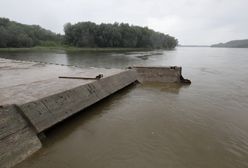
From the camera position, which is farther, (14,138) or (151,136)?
(151,136)

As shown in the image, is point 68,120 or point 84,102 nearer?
point 68,120

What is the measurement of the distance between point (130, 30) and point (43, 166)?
3103 inches

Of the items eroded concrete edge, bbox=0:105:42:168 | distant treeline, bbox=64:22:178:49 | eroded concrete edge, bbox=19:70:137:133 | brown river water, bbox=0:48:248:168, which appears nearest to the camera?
→ eroded concrete edge, bbox=0:105:42:168

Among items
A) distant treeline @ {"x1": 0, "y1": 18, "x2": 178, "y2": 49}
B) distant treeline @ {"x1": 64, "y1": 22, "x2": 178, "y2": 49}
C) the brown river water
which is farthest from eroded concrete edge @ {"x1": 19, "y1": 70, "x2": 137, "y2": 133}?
distant treeline @ {"x1": 64, "y1": 22, "x2": 178, "y2": 49}

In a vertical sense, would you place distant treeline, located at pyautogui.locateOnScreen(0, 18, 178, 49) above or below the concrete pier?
above

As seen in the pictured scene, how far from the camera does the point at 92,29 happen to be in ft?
239

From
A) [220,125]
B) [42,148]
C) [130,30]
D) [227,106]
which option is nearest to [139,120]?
[220,125]

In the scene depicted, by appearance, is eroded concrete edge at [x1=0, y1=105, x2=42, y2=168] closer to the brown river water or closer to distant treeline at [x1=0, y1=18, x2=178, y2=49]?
the brown river water

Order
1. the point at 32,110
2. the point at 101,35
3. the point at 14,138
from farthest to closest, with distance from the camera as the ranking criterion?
1. the point at 101,35
2. the point at 32,110
3. the point at 14,138

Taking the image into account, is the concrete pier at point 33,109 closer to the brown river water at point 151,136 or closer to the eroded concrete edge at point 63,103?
the eroded concrete edge at point 63,103

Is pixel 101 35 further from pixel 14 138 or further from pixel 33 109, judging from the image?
pixel 14 138

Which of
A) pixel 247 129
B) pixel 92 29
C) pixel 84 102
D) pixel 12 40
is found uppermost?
pixel 92 29

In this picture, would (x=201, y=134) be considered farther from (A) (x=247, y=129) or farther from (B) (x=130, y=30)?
(B) (x=130, y=30)

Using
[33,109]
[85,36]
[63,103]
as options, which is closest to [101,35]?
[85,36]
